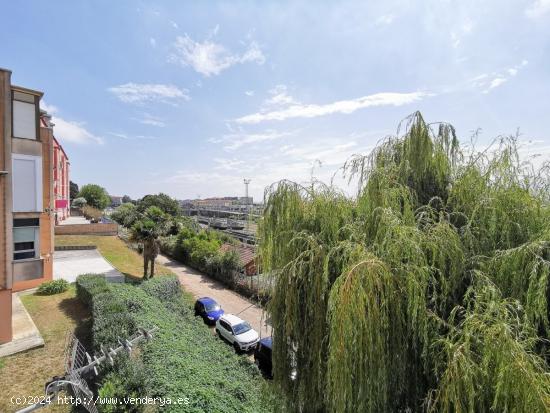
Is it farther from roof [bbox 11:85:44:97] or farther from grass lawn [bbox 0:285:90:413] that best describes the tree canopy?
roof [bbox 11:85:44:97]

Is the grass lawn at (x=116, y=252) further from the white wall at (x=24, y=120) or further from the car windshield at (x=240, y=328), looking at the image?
the white wall at (x=24, y=120)

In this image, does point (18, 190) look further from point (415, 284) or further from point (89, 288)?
point (415, 284)

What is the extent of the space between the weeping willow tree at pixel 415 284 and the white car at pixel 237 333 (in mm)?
8959

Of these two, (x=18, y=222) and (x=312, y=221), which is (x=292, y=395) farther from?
(x=18, y=222)

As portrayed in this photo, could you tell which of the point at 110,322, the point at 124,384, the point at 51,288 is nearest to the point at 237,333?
the point at 110,322

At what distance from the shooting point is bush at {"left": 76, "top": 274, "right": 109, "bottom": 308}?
12570 millimetres

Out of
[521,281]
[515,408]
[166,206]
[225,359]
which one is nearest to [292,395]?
[515,408]

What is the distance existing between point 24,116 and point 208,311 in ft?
39.9

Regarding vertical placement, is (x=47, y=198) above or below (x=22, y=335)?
above

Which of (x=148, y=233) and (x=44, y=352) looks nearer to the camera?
(x=44, y=352)

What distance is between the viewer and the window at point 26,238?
10.2 meters

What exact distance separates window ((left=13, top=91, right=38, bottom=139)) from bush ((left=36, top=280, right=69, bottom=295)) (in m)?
8.86

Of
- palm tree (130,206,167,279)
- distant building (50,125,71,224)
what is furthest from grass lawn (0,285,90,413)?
distant building (50,125,71,224)

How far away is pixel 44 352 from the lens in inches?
385
